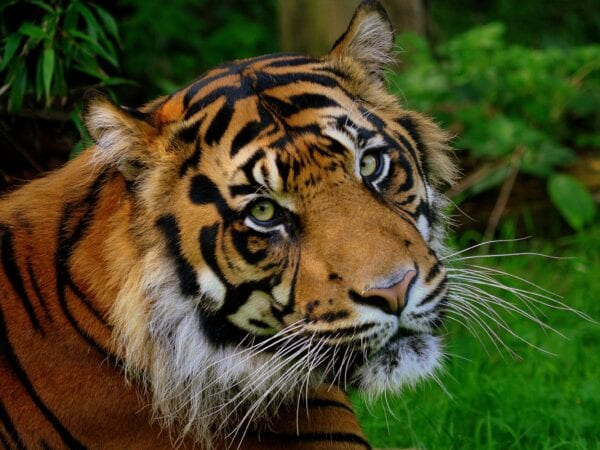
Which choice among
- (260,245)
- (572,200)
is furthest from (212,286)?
(572,200)

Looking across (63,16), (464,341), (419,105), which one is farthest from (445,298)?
(419,105)

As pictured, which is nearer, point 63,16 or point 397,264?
point 397,264

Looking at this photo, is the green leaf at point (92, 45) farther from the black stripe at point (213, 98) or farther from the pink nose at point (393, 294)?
the pink nose at point (393, 294)

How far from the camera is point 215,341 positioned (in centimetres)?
258

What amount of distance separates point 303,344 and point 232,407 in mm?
334

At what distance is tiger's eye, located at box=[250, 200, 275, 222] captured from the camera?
2.50 m

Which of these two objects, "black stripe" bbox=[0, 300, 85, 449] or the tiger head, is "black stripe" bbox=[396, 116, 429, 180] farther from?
"black stripe" bbox=[0, 300, 85, 449]

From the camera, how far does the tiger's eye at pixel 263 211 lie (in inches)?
98.5

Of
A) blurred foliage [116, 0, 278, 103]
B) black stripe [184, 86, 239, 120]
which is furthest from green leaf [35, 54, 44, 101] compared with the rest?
blurred foliage [116, 0, 278, 103]

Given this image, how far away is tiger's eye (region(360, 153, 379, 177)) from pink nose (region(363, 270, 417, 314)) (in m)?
0.34

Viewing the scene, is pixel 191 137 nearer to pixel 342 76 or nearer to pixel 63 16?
pixel 342 76

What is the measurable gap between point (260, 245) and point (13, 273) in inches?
26.3

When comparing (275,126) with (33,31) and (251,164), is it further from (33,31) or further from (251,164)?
(33,31)

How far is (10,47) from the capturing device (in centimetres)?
354
